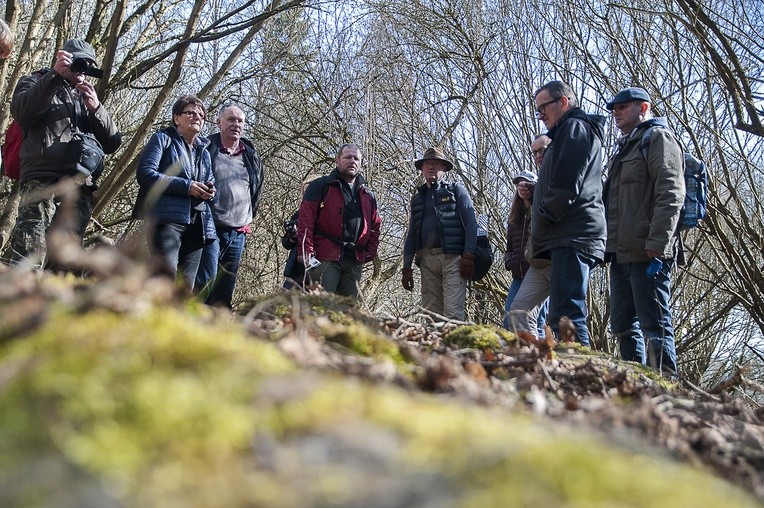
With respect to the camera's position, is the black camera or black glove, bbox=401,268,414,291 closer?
the black camera

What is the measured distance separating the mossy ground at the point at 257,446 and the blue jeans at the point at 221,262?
4.58 meters

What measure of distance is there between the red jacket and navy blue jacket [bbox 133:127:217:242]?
1.16m

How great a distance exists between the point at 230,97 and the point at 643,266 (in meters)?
8.26

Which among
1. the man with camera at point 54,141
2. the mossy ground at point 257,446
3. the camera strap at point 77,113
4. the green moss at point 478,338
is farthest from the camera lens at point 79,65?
the mossy ground at point 257,446

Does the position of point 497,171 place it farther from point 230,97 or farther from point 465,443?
Answer: point 465,443

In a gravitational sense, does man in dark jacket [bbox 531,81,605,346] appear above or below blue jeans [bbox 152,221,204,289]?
above

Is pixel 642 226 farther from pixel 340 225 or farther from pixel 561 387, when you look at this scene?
pixel 561 387


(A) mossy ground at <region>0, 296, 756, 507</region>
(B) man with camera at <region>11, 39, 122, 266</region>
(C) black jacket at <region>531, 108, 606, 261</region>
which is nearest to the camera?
(A) mossy ground at <region>0, 296, 756, 507</region>

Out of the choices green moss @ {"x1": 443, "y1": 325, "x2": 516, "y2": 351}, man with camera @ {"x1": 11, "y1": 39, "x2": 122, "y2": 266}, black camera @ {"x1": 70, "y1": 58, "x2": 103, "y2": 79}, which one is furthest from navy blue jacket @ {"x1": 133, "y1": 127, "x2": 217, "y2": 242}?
green moss @ {"x1": 443, "y1": 325, "x2": 516, "y2": 351}

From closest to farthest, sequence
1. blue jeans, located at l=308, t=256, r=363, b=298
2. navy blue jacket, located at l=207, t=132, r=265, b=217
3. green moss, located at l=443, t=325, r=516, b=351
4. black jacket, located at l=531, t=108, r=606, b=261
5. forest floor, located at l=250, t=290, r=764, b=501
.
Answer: forest floor, located at l=250, t=290, r=764, b=501, green moss, located at l=443, t=325, r=516, b=351, black jacket, located at l=531, t=108, r=606, b=261, navy blue jacket, located at l=207, t=132, r=265, b=217, blue jeans, located at l=308, t=256, r=363, b=298

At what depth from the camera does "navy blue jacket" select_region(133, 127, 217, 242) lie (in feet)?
17.4

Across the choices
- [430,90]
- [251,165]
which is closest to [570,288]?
[251,165]

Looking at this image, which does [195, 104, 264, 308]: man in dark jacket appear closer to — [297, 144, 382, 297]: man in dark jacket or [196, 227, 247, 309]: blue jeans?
[196, 227, 247, 309]: blue jeans

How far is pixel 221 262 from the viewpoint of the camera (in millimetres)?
6375
